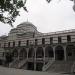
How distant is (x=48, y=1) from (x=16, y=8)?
4215mm

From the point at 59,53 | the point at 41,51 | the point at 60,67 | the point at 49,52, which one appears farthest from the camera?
the point at 41,51

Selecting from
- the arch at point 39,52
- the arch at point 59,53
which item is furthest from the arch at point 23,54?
the arch at point 59,53

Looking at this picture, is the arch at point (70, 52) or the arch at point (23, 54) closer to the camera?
the arch at point (70, 52)

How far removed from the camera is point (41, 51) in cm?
4216

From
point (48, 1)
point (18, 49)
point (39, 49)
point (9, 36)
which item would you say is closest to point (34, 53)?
point (39, 49)

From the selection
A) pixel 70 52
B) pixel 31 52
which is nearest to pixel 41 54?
pixel 31 52

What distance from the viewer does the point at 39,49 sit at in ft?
139

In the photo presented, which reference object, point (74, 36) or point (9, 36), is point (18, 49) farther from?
point (74, 36)

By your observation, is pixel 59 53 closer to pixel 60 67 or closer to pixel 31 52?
pixel 31 52

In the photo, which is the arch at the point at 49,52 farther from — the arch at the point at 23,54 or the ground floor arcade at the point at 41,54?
the arch at the point at 23,54

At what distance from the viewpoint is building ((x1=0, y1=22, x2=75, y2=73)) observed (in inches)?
1385

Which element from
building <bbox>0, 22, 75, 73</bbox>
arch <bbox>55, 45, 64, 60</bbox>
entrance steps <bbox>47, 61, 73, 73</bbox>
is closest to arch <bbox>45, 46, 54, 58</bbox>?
building <bbox>0, 22, 75, 73</bbox>

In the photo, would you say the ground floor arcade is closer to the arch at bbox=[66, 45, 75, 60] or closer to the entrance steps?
the arch at bbox=[66, 45, 75, 60]

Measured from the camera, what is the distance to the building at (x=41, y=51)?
35.2 m
